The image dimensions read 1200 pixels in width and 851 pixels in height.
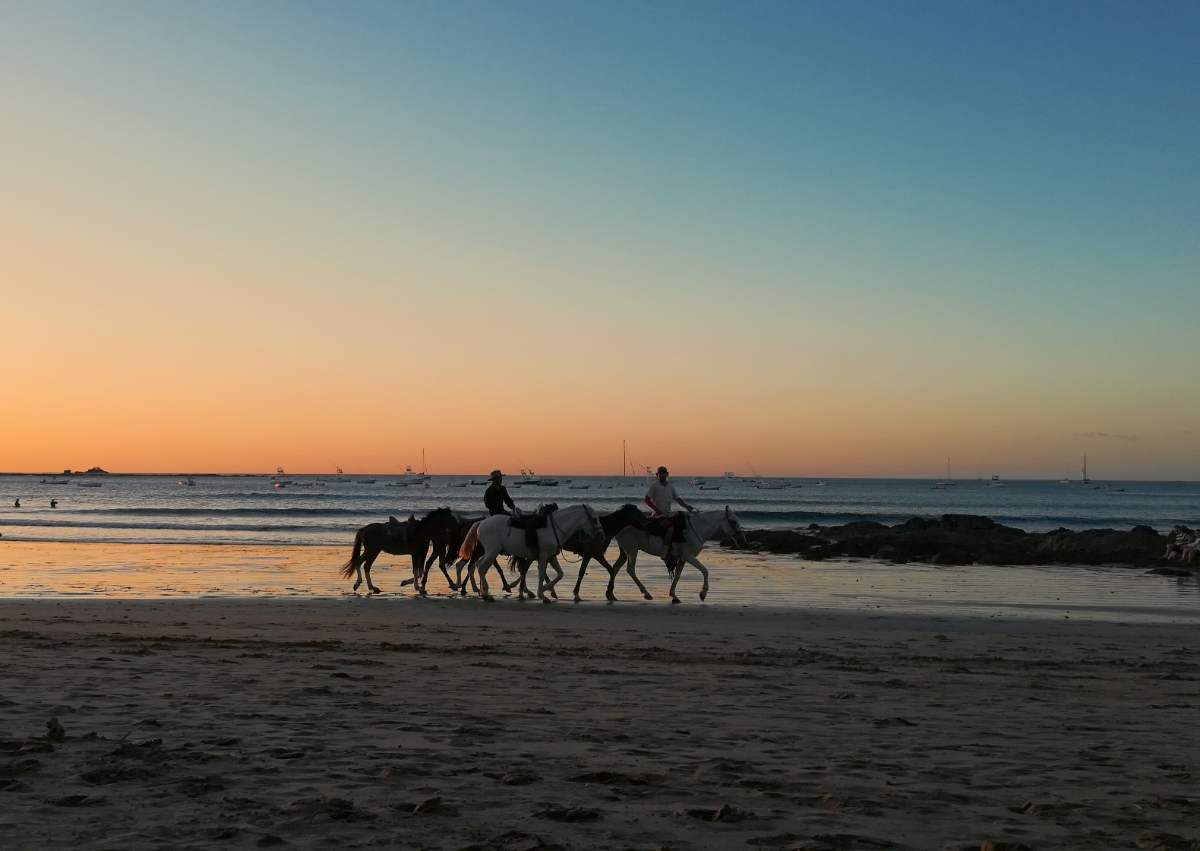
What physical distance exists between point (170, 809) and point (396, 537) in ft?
50.7

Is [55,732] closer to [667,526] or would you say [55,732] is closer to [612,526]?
[612,526]

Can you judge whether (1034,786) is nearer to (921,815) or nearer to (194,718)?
(921,815)

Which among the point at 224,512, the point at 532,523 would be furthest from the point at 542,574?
the point at 224,512

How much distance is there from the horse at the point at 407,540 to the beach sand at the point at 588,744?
7363 mm

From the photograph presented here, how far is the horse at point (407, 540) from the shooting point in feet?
65.3

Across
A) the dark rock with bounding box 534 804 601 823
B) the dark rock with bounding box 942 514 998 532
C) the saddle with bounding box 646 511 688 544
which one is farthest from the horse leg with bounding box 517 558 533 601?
the dark rock with bounding box 942 514 998 532

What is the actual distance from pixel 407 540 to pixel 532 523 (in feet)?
10.0

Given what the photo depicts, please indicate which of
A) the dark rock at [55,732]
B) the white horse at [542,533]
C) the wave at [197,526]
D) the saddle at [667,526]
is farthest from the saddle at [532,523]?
the wave at [197,526]

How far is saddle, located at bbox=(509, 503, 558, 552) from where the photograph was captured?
717 inches

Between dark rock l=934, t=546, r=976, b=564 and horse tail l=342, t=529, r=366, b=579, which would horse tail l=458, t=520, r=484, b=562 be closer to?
horse tail l=342, t=529, r=366, b=579

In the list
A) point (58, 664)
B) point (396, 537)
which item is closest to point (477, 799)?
point (58, 664)

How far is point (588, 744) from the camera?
658 cm

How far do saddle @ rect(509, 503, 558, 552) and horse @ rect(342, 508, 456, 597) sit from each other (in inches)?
88.4

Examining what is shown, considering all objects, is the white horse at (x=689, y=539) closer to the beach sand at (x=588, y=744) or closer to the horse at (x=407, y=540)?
the horse at (x=407, y=540)
